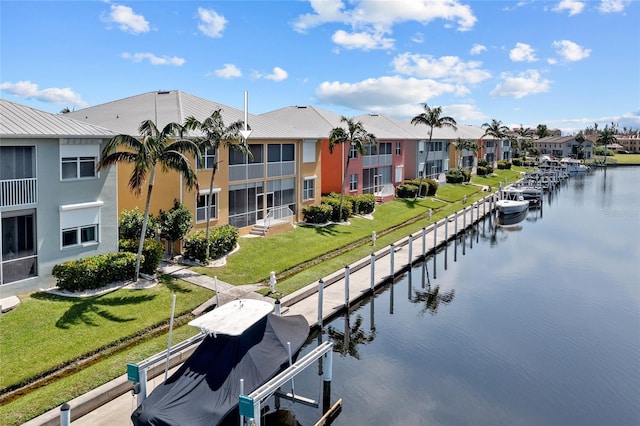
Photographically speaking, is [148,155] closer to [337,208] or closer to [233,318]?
[233,318]

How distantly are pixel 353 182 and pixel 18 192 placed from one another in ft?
106

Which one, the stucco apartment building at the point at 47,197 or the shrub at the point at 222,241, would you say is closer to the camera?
the stucco apartment building at the point at 47,197

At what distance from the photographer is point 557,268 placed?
3181 centimetres

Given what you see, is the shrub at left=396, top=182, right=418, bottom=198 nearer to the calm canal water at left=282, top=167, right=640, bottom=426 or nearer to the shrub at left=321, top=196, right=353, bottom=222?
the shrub at left=321, top=196, right=353, bottom=222

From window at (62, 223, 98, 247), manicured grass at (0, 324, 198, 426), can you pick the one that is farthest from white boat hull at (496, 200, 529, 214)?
manicured grass at (0, 324, 198, 426)

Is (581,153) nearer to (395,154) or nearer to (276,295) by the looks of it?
(395,154)

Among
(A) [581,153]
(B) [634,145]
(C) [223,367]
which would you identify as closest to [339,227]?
(C) [223,367]

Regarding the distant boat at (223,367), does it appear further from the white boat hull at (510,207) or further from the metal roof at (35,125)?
the white boat hull at (510,207)

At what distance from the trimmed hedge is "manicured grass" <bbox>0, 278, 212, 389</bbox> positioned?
463 cm

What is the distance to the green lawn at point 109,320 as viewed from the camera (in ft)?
47.8

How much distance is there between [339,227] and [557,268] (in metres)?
15.0

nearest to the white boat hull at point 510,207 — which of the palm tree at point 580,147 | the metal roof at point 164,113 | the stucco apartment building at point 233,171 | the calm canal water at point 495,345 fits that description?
the calm canal water at point 495,345

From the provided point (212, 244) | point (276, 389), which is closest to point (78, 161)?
point (212, 244)

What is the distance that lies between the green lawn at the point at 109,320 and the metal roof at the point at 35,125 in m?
6.38
